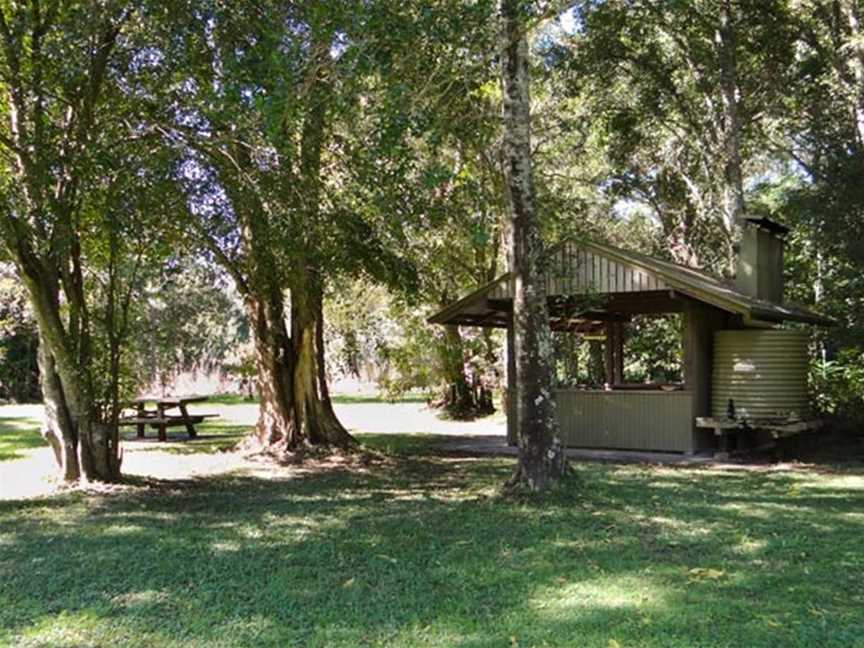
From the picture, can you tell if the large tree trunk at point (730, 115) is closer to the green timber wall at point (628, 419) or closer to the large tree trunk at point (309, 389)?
the green timber wall at point (628, 419)

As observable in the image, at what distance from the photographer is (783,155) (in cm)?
2150

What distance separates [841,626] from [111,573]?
14.0 feet

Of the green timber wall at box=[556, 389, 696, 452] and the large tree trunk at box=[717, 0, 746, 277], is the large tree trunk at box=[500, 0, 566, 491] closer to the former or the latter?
the green timber wall at box=[556, 389, 696, 452]

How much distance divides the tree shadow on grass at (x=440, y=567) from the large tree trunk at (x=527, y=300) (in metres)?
0.43

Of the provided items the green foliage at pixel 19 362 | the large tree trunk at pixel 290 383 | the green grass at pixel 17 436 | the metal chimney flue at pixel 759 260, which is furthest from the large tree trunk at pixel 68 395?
the green foliage at pixel 19 362

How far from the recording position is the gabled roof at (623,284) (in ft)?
34.5

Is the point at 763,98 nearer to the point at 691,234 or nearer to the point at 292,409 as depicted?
the point at 691,234

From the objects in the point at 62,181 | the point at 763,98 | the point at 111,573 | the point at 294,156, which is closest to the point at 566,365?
the point at 763,98

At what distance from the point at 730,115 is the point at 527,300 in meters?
8.63

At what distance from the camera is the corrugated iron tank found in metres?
10.8

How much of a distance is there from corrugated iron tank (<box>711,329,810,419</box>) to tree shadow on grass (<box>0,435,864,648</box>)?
2390 millimetres

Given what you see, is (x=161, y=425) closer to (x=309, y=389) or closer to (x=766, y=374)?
(x=309, y=389)

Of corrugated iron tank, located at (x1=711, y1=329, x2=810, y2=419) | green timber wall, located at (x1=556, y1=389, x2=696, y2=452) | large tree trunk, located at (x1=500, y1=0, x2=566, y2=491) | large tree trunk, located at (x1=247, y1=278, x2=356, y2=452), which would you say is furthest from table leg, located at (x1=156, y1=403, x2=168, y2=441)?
corrugated iron tank, located at (x1=711, y1=329, x2=810, y2=419)

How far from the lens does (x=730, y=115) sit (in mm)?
14016
